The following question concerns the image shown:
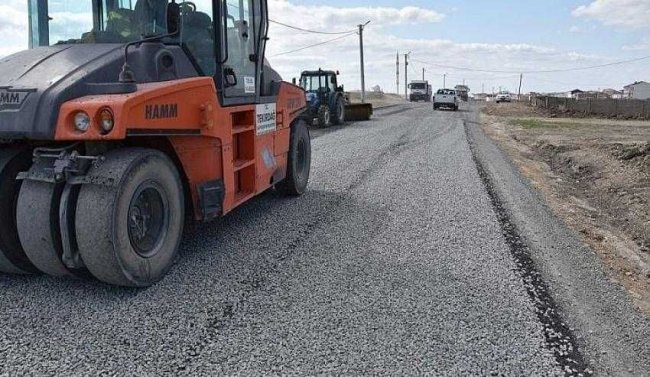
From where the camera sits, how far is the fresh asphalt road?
9.85ft

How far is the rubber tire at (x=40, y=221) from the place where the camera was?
3.51 metres

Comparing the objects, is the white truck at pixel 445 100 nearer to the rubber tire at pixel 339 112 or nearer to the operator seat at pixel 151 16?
the rubber tire at pixel 339 112

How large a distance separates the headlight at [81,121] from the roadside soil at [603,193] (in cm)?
402

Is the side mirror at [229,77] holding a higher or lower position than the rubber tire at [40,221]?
higher

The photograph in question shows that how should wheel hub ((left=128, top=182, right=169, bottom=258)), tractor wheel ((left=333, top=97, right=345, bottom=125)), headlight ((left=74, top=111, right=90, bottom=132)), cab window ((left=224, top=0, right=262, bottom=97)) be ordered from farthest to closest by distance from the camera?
1. tractor wheel ((left=333, top=97, right=345, bottom=125))
2. cab window ((left=224, top=0, right=262, bottom=97))
3. wheel hub ((left=128, top=182, right=169, bottom=258))
4. headlight ((left=74, top=111, right=90, bottom=132))

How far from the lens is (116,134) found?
335 cm

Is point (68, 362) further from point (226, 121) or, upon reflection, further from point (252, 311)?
point (226, 121)

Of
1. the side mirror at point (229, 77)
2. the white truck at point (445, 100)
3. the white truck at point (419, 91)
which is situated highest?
the white truck at point (419, 91)

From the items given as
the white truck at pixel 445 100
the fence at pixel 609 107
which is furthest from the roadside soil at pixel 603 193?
the white truck at pixel 445 100

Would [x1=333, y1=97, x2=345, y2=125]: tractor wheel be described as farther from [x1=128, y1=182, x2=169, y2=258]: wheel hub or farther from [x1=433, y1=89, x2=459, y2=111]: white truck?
[x1=128, y1=182, x2=169, y2=258]: wheel hub

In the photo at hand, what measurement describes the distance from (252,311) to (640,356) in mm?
2391

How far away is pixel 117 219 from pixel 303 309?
4.46ft

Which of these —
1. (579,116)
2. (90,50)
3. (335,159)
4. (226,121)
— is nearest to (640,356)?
(226,121)

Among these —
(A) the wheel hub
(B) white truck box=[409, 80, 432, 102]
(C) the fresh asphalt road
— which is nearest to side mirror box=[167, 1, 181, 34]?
(A) the wheel hub
